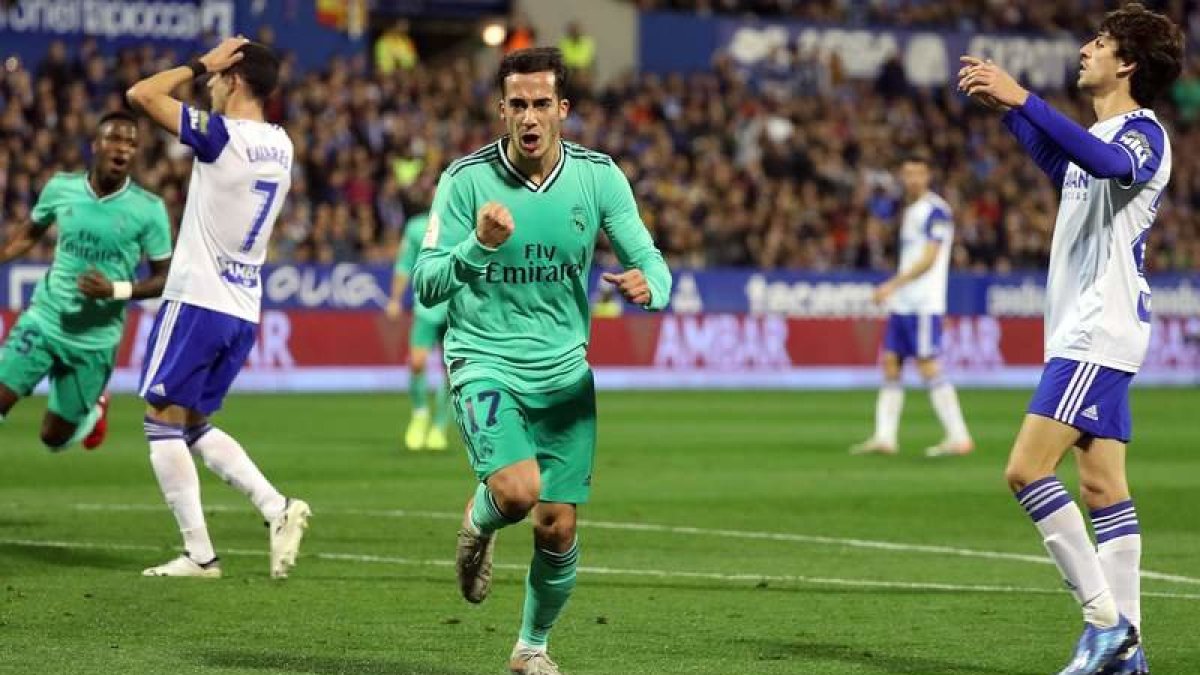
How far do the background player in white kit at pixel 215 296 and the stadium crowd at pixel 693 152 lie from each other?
687 inches

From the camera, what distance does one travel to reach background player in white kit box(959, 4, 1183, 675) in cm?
809

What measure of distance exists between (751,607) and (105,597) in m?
3.07

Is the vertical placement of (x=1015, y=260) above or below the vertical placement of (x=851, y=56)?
below

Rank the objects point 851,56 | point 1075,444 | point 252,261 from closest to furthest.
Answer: point 1075,444, point 252,261, point 851,56

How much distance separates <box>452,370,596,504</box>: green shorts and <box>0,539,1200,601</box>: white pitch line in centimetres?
328

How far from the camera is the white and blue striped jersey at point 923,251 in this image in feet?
66.0

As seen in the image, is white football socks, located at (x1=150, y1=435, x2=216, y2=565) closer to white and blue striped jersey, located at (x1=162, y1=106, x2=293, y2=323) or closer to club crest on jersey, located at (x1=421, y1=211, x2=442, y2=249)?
white and blue striped jersey, located at (x1=162, y1=106, x2=293, y2=323)

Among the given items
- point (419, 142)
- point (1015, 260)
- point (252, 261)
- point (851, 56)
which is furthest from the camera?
point (851, 56)

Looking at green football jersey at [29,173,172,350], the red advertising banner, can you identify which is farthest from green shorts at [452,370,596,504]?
the red advertising banner

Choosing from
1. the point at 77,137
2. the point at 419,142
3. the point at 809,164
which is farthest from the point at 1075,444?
the point at 809,164

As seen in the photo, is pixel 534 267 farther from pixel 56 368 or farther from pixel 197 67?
pixel 56 368

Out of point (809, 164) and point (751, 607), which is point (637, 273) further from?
point (809, 164)

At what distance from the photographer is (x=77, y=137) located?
3064cm

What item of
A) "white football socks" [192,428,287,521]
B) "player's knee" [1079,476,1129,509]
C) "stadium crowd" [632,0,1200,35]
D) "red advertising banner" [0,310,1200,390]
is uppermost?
"stadium crowd" [632,0,1200,35]
